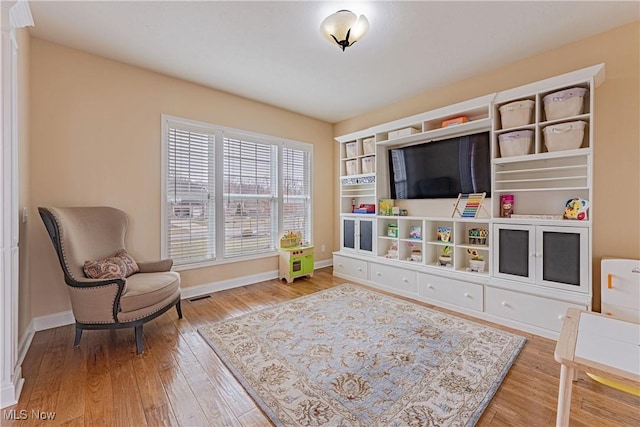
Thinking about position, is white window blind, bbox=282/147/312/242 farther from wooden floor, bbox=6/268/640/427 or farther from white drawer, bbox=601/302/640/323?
white drawer, bbox=601/302/640/323

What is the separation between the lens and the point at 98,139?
2822 millimetres

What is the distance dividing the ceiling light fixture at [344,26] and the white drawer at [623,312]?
2949 millimetres

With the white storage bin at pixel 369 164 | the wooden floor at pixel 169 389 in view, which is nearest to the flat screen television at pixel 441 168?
the white storage bin at pixel 369 164

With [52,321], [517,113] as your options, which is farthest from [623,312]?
[52,321]

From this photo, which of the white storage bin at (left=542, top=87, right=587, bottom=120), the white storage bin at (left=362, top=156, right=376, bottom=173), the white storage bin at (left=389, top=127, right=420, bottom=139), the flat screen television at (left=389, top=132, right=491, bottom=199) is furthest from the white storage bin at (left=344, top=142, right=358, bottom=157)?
the white storage bin at (left=542, top=87, right=587, bottom=120)

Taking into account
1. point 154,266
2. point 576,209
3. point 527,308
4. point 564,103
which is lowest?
point 527,308

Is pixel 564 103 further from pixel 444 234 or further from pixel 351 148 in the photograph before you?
pixel 351 148

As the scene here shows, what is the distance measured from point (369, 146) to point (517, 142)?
6.32ft

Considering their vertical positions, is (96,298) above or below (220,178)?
below

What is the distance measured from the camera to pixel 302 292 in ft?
12.0

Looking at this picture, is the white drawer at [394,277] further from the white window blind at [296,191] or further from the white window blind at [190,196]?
the white window blind at [190,196]

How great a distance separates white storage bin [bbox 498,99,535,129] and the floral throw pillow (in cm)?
399

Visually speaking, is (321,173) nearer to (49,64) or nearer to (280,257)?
(280,257)

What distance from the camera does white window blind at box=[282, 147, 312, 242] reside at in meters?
4.46
